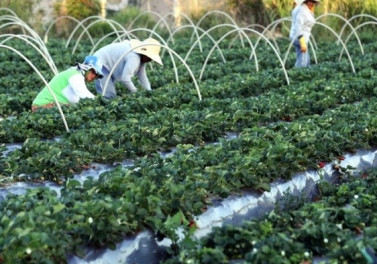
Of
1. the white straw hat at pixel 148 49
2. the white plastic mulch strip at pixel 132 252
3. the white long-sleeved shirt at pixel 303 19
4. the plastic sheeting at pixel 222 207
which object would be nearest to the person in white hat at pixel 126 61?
the white straw hat at pixel 148 49

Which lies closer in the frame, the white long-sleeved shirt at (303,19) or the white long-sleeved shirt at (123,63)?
the white long-sleeved shirt at (123,63)

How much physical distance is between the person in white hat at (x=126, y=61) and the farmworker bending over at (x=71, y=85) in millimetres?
430

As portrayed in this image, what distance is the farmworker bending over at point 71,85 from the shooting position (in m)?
10.3

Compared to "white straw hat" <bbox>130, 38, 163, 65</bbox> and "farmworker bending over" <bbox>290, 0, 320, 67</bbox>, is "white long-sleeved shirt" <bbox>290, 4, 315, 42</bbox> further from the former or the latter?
"white straw hat" <bbox>130, 38, 163, 65</bbox>

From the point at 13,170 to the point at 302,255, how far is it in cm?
280

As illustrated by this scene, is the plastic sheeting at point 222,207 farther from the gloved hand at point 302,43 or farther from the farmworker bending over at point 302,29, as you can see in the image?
the farmworker bending over at point 302,29

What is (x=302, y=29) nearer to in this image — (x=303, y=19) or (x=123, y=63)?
(x=303, y=19)

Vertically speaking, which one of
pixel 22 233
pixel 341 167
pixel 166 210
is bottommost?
pixel 341 167

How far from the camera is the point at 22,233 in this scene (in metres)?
4.93

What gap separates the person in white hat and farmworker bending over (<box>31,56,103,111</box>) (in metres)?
0.43

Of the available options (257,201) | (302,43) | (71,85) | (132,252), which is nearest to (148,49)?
(71,85)

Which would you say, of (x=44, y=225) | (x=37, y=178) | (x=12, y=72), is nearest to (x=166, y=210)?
(x=44, y=225)

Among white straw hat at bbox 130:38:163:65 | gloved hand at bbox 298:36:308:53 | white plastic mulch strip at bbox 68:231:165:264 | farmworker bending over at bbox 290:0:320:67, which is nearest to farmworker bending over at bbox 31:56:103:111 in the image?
white straw hat at bbox 130:38:163:65

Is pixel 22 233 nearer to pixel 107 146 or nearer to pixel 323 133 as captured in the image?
pixel 107 146
